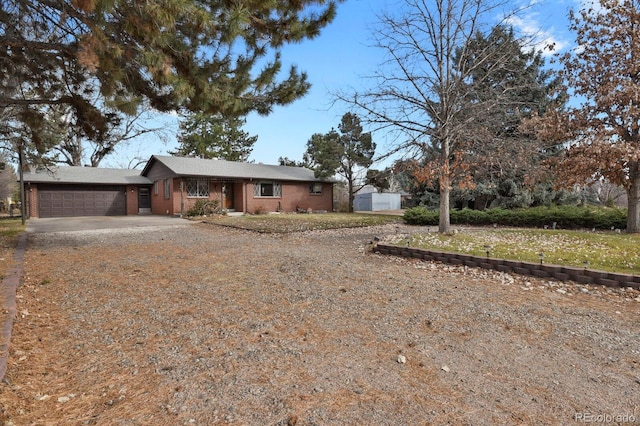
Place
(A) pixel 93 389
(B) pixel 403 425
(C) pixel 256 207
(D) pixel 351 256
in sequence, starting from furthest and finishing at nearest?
1. (C) pixel 256 207
2. (D) pixel 351 256
3. (A) pixel 93 389
4. (B) pixel 403 425

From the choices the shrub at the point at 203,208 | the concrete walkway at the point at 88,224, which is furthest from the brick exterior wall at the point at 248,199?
the concrete walkway at the point at 88,224

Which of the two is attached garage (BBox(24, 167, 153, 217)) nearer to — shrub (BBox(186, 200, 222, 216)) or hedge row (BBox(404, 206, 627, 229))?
shrub (BBox(186, 200, 222, 216))

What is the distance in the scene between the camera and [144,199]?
2461 cm

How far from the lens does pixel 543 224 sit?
1345cm

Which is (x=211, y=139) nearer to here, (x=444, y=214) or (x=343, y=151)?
(x=343, y=151)

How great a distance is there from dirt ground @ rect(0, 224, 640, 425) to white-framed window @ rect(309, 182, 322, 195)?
791 inches

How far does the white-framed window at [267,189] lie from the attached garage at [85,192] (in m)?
7.76

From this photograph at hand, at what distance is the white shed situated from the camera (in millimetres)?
32781

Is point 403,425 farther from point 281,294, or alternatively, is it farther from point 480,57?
point 480,57

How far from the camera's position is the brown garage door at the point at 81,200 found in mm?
21406

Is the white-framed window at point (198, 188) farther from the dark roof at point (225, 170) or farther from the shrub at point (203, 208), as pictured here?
the shrub at point (203, 208)

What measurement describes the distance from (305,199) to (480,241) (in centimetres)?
1787

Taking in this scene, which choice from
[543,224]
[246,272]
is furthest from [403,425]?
[543,224]

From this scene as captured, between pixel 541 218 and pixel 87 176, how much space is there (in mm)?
25645
